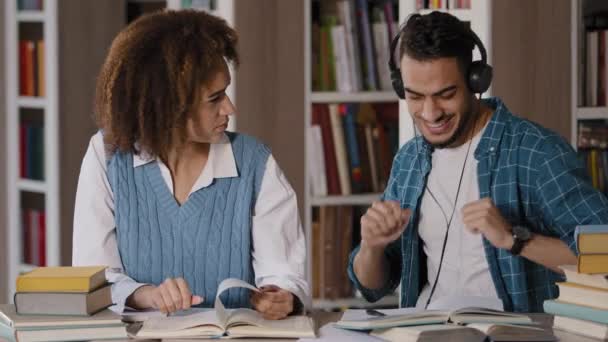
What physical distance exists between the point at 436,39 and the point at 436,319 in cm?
76

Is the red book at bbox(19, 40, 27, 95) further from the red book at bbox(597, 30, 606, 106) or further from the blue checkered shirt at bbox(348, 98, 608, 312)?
the blue checkered shirt at bbox(348, 98, 608, 312)

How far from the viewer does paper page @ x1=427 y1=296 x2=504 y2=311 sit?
237cm

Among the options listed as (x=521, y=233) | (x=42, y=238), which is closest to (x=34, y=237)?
(x=42, y=238)

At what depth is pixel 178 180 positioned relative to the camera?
259 centimetres

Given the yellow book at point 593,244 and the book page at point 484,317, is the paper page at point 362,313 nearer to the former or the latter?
the book page at point 484,317

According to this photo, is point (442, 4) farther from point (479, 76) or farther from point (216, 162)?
point (216, 162)

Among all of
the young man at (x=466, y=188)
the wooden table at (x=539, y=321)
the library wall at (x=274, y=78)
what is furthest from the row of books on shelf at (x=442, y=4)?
the wooden table at (x=539, y=321)

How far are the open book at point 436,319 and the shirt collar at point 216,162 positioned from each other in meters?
0.55

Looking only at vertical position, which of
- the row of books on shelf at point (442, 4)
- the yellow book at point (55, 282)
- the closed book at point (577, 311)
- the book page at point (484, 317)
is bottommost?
the book page at point (484, 317)

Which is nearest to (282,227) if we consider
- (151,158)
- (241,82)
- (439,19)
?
(151,158)

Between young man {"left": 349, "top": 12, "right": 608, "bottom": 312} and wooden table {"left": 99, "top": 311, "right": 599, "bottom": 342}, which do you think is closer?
wooden table {"left": 99, "top": 311, "right": 599, "bottom": 342}

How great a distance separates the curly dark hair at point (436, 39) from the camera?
8.54 ft

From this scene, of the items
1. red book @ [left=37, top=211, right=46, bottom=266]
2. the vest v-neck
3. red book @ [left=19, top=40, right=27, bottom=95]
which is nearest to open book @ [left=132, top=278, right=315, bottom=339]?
the vest v-neck

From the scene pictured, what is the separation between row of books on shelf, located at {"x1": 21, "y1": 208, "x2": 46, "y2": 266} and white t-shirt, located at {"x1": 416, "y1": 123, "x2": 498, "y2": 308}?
272 centimetres
